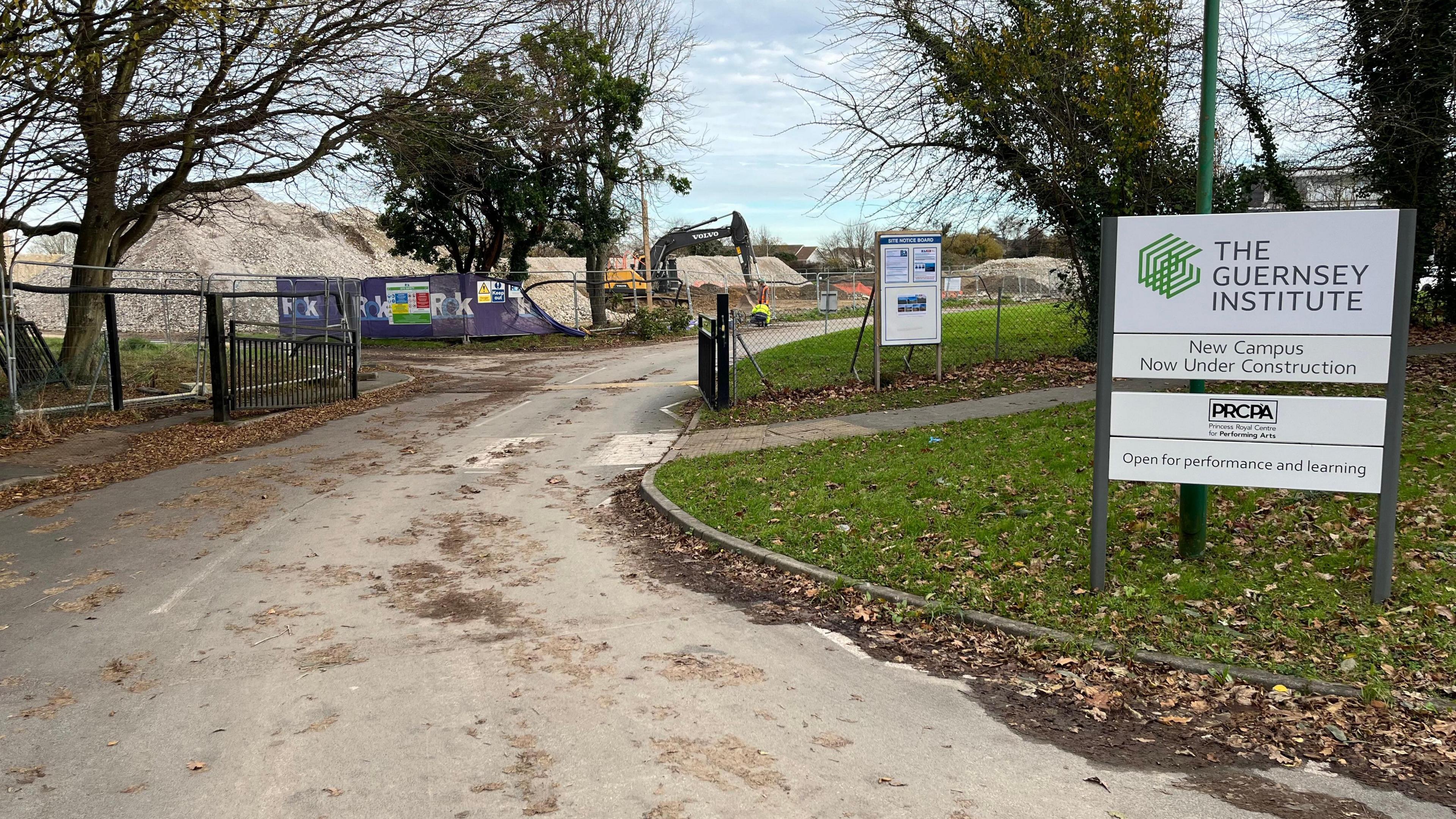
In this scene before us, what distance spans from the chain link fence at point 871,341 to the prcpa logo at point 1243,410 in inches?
322

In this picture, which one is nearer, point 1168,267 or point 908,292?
point 1168,267

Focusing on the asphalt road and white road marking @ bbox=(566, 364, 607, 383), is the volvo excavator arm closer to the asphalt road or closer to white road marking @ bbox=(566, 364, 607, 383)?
white road marking @ bbox=(566, 364, 607, 383)

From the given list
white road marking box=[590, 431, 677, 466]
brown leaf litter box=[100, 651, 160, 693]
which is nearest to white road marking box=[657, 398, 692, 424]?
white road marking box=[590, 431, 677, 466]

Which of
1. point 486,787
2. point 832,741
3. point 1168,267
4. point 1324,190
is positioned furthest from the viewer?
point 1324,190

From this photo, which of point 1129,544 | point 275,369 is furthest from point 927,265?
point 275,369

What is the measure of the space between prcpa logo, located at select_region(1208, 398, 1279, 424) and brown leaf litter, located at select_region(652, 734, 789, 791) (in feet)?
12.2

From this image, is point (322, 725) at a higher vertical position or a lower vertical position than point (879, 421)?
lower

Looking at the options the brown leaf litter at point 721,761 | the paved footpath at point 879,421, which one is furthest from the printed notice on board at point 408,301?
the brown leaf litter at point 721,761

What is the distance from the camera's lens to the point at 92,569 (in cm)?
728

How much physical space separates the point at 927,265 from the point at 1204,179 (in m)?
7.97

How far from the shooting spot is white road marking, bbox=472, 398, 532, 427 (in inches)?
583

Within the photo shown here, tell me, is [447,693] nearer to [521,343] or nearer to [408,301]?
[521,343]

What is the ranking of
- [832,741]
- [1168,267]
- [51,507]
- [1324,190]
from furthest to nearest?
[1324,190], [51,507], [1168,267], [832,741]

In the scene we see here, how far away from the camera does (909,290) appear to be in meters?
14.4
